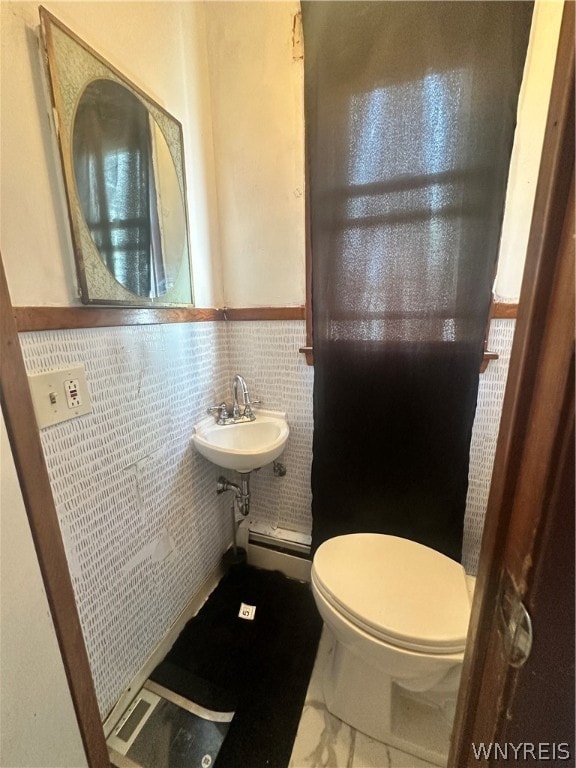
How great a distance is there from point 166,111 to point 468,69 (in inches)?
39.3

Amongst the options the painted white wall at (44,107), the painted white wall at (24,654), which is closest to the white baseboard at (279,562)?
the painted white wall at (24,654)

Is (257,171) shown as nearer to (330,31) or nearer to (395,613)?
(330,31)

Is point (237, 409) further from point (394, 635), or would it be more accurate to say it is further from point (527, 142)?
point (527, 142)

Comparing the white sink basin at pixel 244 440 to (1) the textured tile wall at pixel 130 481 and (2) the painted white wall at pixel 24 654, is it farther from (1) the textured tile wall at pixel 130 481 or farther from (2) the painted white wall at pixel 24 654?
(2) the painted white wall at pixel 24 654

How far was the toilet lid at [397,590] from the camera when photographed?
32.8 inches

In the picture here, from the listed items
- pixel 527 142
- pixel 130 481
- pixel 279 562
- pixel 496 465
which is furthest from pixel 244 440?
pixel 527 142

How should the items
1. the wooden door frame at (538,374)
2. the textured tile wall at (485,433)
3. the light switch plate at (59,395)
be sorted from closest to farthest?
the wooden door frame at (538,374) → the light switch plate at (59,395) → the textured tile wall at (485,433)

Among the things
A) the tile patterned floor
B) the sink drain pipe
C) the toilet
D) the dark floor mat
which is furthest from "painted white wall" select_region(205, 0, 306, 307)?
the tile patterned floor

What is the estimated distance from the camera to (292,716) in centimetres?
106

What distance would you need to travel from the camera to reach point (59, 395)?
772 millimetres

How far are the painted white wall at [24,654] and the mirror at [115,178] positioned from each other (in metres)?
0.53

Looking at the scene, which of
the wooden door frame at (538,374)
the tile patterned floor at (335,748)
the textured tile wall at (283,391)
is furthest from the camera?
the textured tile wall at (283,391)

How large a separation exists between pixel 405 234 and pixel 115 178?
95 centimetres

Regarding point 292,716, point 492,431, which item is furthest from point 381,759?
point 492,431
